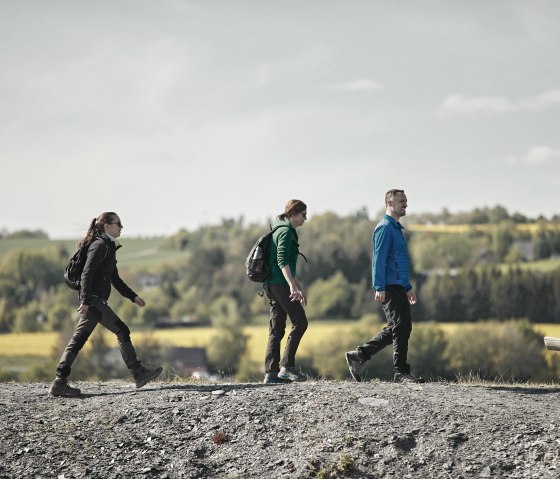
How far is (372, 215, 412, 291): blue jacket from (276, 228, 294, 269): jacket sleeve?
1071 mm

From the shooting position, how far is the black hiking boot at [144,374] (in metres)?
12.2

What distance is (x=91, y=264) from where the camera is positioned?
11.8 m

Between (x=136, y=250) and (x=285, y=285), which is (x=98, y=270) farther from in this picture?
(x=136, y=250)

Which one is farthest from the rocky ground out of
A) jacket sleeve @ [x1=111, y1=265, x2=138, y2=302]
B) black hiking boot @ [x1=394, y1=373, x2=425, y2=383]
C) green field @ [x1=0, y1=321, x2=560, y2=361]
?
green field @ [x1=0, y1=321, x2=560, y2=361]

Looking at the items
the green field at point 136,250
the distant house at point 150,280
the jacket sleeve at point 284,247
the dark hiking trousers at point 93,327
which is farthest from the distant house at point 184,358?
the jacket sleeve at point 284,247

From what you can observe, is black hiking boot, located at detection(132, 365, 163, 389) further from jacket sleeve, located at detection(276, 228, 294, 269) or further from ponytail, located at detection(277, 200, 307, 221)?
ponytail, located at detection(277, 200, 307, 221)

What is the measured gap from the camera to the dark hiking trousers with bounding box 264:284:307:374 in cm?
1209

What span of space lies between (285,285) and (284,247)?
598mm

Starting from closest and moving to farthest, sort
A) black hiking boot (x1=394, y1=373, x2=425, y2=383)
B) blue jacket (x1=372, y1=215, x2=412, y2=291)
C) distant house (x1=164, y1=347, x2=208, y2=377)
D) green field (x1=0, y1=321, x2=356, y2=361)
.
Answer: blue jacket (x1=372, y1=215, x2=412, y2=291) < black hiking boot (x1=394, y1=373, x2=425, y2=383) < distant house (x1=164, y1=347, x2=208, y2=377) < green field (x1=0, y1=321, x2=356, y2=361)

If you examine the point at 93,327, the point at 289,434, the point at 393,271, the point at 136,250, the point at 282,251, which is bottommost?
the point at 289,434

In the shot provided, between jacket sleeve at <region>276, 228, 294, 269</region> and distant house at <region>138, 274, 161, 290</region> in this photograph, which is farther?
distant house at <region>138, 274, 161, 290</region>

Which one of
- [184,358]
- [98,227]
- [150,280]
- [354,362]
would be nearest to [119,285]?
[98,227]

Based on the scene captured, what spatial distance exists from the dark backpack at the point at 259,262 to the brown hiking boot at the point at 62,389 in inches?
111

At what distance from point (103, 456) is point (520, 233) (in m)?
140
